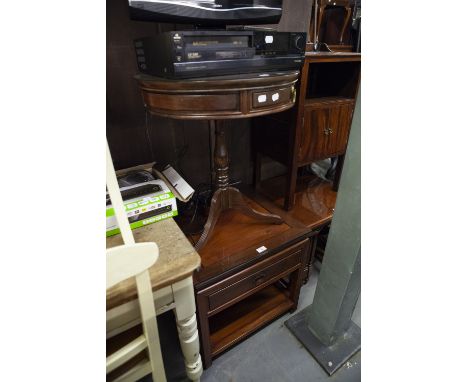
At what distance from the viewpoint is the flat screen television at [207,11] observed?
0.63 metres

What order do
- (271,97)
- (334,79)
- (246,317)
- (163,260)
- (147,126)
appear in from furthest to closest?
(334,79), (246,317), (147,126), (271,97), (163,260)

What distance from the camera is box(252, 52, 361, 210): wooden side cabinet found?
1037 millimetres

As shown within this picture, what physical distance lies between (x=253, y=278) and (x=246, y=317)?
310mm

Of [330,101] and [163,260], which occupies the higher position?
[330,101]

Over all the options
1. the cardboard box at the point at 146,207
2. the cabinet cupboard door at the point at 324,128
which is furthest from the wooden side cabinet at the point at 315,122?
the cardboard box at the point at 146,207

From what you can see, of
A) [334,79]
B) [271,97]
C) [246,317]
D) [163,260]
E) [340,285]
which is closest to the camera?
[163,260]

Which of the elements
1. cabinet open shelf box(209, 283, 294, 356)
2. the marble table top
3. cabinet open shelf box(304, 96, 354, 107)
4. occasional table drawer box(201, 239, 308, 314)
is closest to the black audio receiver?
cabinet open shelf box(304, 96, 354, 107)

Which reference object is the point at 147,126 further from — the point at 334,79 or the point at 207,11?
the point at 334,79

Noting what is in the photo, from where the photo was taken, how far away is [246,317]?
3.76ft

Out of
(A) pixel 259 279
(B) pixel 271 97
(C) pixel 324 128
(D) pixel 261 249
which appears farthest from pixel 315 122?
(A) pixel 259 279
